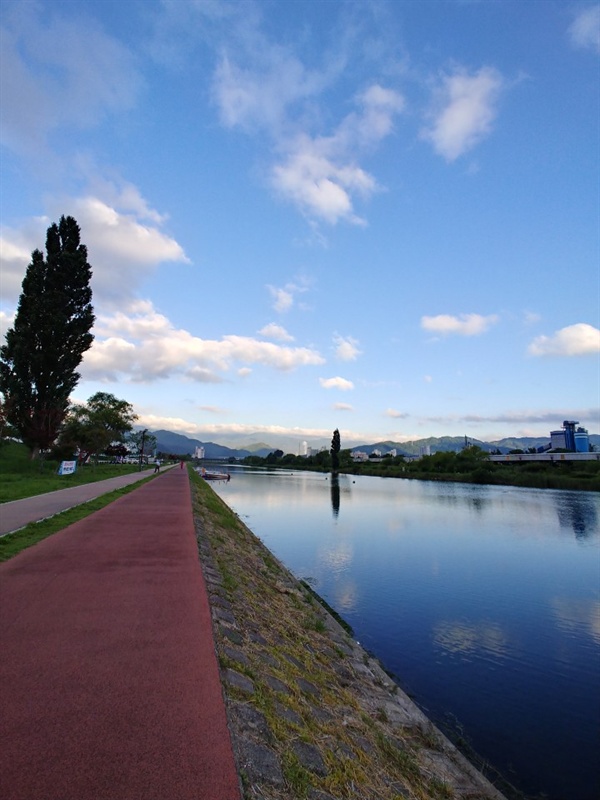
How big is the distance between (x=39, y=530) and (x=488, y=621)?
509 inches

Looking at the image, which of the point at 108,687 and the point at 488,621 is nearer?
the point at 108,687

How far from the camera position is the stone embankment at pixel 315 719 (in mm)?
3947

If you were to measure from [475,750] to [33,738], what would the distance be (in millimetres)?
6560

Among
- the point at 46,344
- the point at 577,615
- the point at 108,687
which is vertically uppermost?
the point at 46,344

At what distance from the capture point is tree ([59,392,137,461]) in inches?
1886

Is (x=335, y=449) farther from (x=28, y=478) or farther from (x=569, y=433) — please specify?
(x=28, y=478)

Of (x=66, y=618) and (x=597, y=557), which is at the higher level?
(x=66, y=618)

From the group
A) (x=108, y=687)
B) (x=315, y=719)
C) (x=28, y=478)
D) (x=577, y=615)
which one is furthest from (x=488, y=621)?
(x=28, y=478)

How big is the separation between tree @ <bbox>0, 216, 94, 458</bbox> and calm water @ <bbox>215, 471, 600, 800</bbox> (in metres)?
20.8

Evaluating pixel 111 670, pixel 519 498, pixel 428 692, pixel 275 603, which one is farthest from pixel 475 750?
pixel 519 498

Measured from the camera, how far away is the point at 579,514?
34.7m

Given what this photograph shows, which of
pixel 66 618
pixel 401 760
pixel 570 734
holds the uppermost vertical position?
pixel 66 618

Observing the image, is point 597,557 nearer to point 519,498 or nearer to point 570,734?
point 570,734

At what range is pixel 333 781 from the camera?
4.00 m
